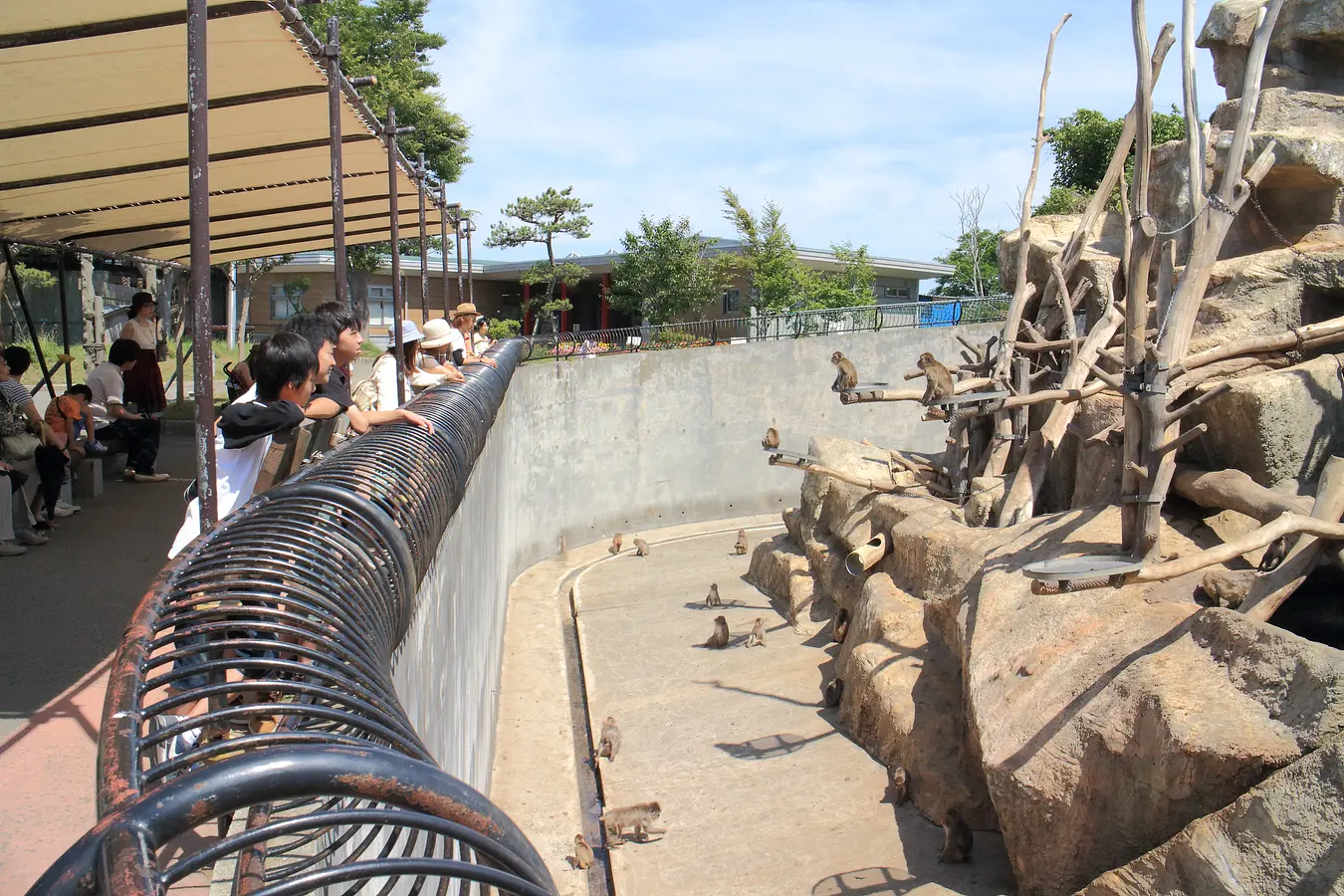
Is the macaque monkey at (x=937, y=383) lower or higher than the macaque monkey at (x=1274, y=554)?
higher

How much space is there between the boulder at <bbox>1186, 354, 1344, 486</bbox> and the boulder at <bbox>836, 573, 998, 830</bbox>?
2.62m

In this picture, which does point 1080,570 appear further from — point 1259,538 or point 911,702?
point 911,702

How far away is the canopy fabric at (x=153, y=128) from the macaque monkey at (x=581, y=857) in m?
4.87

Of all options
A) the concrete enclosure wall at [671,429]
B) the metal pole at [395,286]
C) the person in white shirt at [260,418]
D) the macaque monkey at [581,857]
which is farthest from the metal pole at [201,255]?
the concrete enclosure wall at [671,429]

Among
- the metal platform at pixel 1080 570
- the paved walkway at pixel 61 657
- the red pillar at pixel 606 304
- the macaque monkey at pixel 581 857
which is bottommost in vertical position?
the macaque monkey at pixel 581 857

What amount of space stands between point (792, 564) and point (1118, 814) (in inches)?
280

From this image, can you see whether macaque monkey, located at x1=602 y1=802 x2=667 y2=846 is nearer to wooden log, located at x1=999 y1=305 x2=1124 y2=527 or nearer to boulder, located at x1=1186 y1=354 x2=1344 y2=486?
wooden log, located at x1=999 y1=305 x2=1124 y2=527

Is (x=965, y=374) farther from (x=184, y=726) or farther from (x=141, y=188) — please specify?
(x=184, y=726)

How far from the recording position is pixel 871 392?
27.1ft

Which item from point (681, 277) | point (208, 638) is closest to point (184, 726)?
point (208, 638)

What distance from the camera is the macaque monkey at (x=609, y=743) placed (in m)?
8.56

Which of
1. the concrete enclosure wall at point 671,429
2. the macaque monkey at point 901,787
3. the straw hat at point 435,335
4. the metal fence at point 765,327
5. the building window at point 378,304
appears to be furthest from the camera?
the building window at point 378,304

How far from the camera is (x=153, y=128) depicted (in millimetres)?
7211

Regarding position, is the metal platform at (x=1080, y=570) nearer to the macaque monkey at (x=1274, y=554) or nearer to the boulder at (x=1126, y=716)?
the boulder at (x=1126, y=716)
